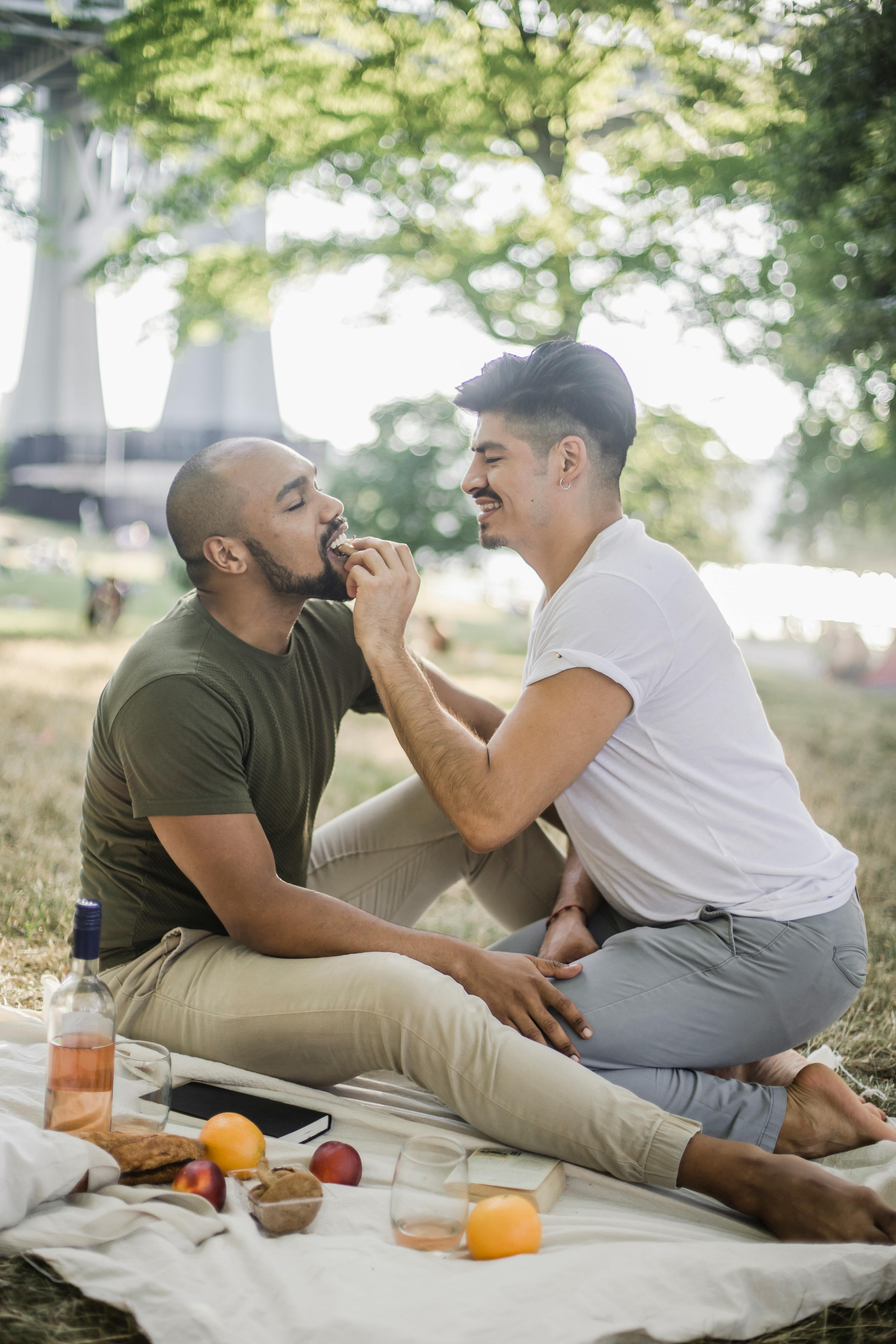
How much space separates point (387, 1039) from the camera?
2230 millimetres

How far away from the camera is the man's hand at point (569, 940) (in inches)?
106

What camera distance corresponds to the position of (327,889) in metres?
3.14

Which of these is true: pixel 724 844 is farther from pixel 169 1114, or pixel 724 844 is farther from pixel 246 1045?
pixel 169 1114

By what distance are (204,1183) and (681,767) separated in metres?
1.29

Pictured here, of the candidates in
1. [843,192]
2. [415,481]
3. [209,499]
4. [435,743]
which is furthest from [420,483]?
[435,743]

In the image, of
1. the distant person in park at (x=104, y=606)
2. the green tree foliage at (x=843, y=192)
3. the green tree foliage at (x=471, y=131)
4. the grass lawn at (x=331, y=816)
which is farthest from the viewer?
the distant person in park at (x=104, y=606)

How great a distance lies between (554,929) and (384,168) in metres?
9.38

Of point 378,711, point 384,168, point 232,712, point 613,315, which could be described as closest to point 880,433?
point 613,315

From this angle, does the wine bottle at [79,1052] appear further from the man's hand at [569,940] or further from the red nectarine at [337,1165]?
the man's hand at [569,940]

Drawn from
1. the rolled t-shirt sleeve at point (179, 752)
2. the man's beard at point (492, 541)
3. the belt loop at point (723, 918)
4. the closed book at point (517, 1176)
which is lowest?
the closed book at point (517, 1176)

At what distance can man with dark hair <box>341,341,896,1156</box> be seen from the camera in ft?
7.72

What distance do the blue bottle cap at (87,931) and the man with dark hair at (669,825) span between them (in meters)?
0.80

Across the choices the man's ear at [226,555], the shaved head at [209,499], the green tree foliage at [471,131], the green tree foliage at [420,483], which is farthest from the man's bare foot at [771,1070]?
the green tree foliage at [420,483]

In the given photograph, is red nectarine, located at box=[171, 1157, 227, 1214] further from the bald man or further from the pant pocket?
the pant pocket
